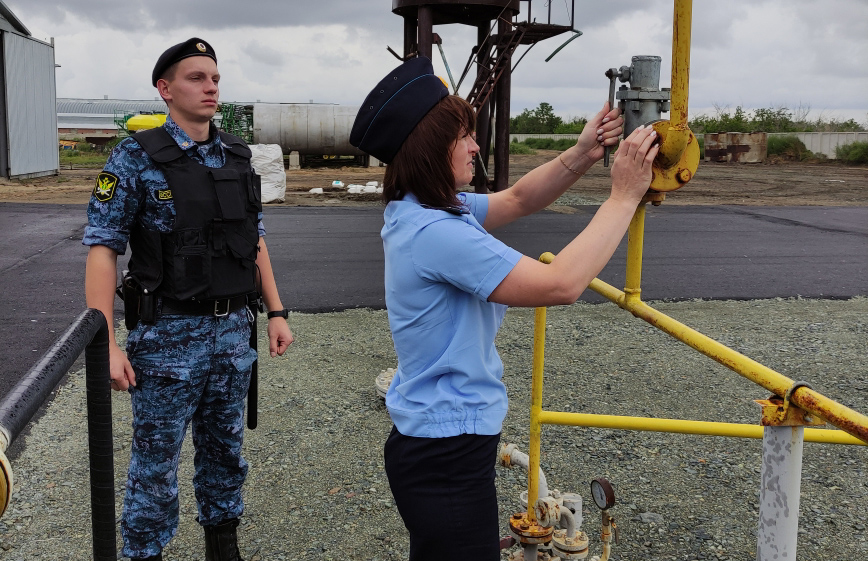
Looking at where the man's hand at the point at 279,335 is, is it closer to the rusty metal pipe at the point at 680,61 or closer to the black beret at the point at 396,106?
the black beret at the point at 396,106

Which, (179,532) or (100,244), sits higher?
(100,244)

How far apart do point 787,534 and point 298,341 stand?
5.26 metres

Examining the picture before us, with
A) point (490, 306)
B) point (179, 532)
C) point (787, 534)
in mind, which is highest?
point (490, 306)

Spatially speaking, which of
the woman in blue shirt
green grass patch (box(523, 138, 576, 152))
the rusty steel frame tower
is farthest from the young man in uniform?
green grass patch (box(523, 138, 576, 152))

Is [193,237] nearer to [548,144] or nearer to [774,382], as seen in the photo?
[774,382]

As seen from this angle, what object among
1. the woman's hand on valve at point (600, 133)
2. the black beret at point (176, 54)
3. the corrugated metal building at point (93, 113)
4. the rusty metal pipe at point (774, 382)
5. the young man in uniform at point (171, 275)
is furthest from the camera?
the corrugated metal building at point (93, 113)

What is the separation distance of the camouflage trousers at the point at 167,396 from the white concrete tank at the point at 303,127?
26.8 metres

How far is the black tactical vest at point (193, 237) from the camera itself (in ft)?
9.23

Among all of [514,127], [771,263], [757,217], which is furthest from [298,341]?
[514,127]

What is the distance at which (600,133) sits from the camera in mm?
2283

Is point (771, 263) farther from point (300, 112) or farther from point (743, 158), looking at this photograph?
point (743, 158)

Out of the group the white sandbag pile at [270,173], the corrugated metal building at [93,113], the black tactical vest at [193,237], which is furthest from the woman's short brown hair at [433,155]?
the corrugated metal building at [93,113]

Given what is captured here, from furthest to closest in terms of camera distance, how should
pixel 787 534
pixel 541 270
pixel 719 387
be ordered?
pixel 719 387, pixel 541 270, pixel 787 534

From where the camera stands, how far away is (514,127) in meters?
58.8
